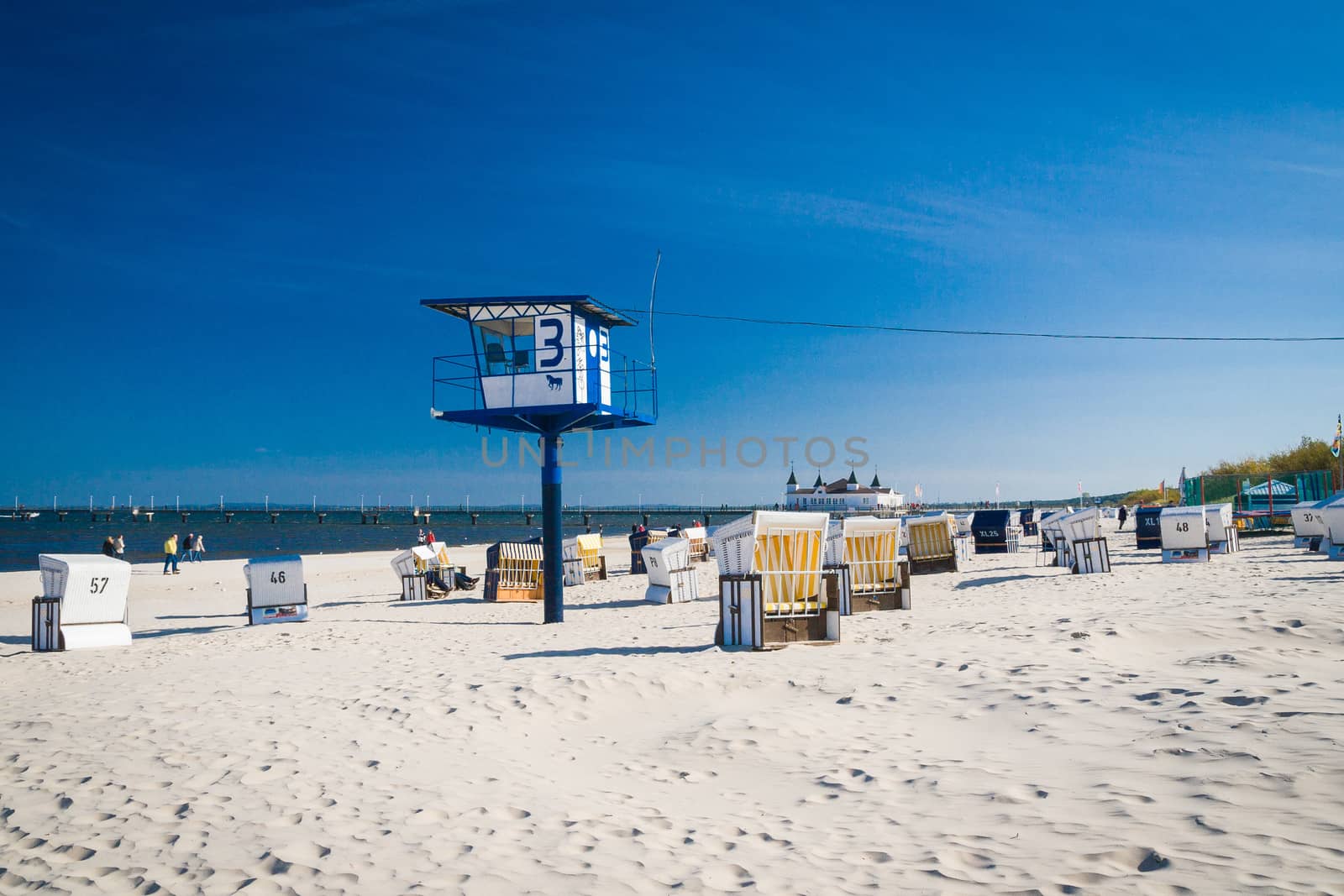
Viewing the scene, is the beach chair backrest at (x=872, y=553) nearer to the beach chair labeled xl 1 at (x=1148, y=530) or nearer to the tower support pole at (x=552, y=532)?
the tower support pole at (x=552, y=532)

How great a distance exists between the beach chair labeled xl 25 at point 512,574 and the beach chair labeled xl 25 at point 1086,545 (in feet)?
39.8

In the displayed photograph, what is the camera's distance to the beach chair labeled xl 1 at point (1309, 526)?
695 inches

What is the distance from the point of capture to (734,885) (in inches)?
137

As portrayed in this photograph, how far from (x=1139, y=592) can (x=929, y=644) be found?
229 inches

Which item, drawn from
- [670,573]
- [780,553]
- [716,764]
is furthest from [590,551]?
[716,764]

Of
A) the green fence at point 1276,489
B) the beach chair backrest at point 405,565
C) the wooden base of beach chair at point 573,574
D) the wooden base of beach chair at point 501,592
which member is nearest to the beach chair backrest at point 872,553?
the wooden base of beach chair at point 501,592

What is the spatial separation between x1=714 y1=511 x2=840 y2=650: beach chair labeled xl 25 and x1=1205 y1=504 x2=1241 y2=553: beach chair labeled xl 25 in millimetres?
14231

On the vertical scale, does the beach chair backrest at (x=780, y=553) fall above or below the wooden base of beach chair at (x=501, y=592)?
above

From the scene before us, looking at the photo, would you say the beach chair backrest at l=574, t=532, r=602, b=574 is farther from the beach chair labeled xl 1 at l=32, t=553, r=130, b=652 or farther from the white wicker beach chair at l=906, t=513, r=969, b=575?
the beach chair labeled xl 1 at l=32, t=553, r=130, b=652

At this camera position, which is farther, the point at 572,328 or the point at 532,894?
the point at 572,328

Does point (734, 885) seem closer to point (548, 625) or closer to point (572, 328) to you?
point (548, 625)

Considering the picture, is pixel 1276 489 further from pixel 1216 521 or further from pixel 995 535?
pixel 1216 521

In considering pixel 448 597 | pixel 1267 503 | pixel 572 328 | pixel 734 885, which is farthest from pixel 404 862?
pixel 1267 503

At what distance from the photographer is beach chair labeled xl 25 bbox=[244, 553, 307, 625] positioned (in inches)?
565
